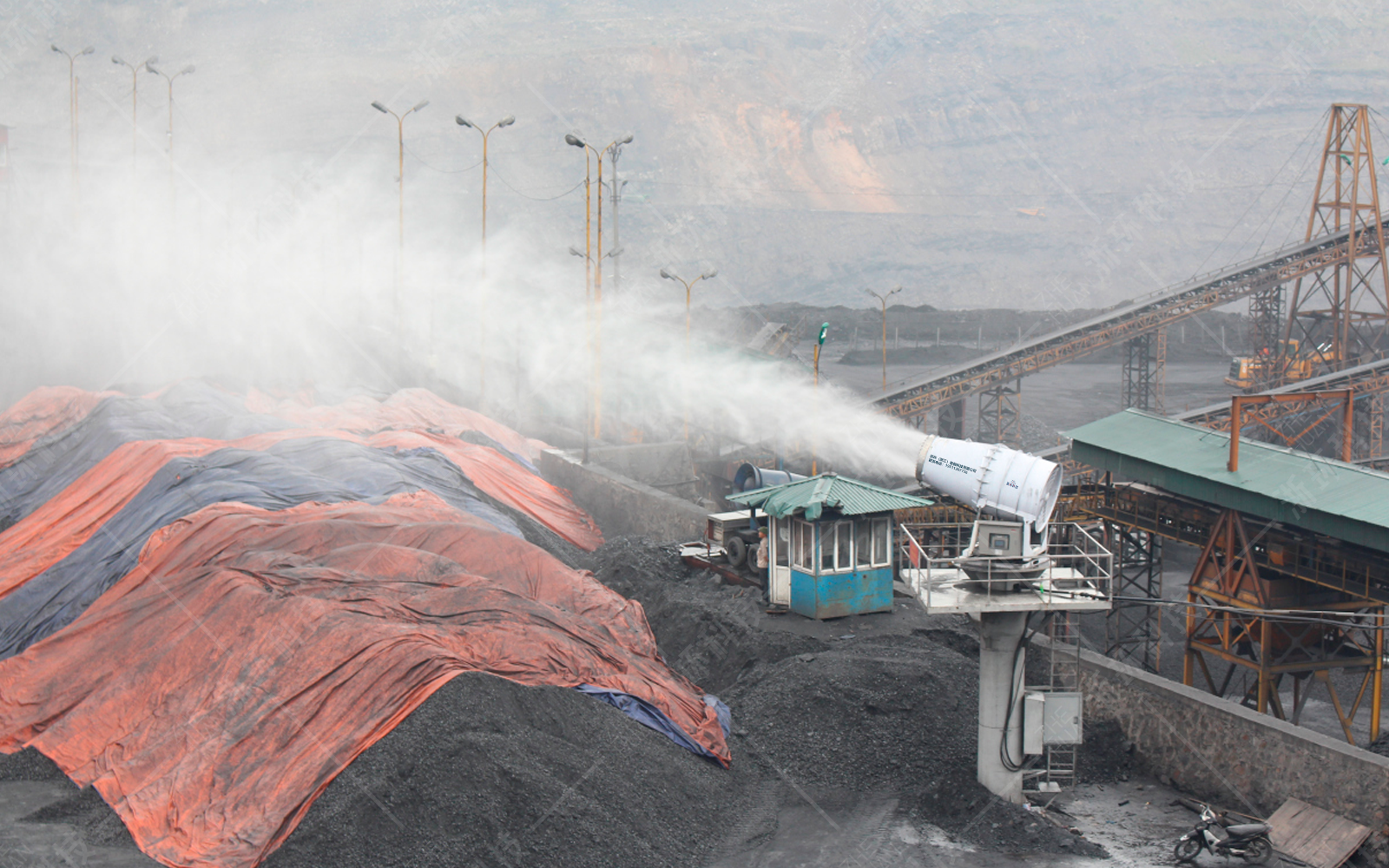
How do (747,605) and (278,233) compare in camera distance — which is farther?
(278,233)

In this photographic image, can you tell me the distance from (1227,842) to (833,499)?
8.50 m

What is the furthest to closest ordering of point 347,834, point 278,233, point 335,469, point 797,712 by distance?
point 278,233 < point 335,469 < point 797,712 < point 347,834

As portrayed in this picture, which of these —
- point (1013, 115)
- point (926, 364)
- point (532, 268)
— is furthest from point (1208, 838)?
point (1013, 115)

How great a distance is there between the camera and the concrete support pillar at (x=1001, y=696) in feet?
48.9

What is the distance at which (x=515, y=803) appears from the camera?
12.3 meters

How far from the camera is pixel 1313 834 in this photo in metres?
13.5

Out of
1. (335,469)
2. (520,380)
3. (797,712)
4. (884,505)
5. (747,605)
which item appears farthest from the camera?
(520,380)

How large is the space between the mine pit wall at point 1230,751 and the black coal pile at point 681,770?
7.58ft

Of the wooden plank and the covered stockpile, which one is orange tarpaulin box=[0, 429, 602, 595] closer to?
the covered stockpile

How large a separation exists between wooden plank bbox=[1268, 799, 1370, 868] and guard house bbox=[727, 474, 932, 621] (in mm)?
7866

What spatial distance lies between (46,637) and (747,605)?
12.4 meters

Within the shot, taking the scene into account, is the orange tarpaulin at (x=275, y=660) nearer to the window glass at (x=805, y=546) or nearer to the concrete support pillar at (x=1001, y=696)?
the window glass at (x=805, y=546)

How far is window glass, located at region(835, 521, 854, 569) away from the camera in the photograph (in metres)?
20.1

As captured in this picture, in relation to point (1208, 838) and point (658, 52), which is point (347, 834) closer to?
point (1208, 838)
